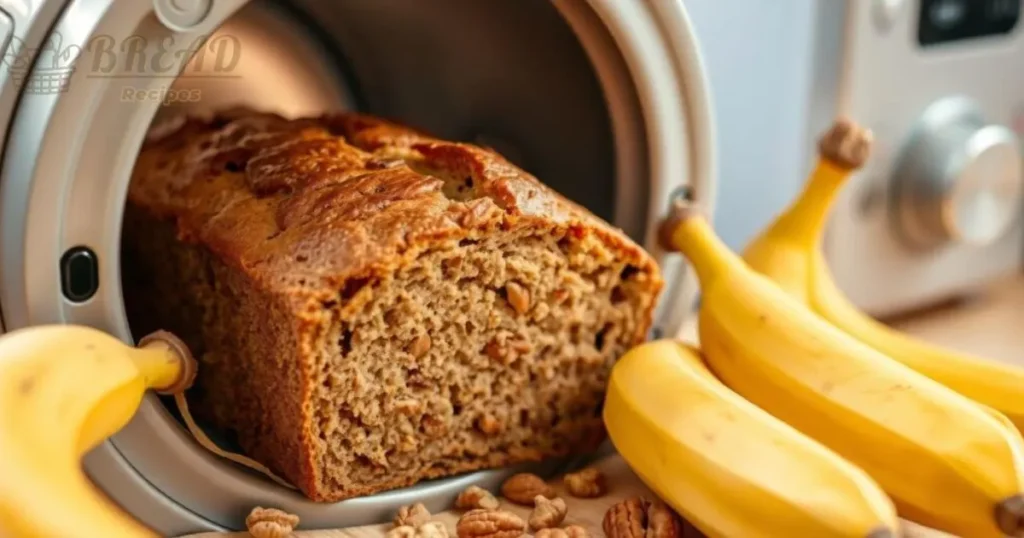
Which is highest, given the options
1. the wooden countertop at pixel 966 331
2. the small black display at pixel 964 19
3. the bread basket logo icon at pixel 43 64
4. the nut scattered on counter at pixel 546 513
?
the bread basket logo icon at pixel 43 64

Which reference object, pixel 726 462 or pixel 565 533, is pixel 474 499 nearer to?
pixel 565 533

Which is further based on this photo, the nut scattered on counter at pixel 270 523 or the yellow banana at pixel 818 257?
the yellow banana at pixel 818 257

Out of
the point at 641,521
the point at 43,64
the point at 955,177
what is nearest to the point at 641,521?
the point at 641,521

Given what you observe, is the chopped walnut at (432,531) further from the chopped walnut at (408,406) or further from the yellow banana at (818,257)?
the yellow banana at (818,257)

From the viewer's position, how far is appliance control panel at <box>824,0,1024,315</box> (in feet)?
3.92

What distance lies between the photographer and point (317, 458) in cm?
80

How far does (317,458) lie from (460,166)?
0.82 feet

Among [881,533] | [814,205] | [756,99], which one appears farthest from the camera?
[756,99]

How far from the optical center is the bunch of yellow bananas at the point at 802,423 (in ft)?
2.27

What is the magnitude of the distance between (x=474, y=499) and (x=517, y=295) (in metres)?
0.16

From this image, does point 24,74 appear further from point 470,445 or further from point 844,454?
point 844,454

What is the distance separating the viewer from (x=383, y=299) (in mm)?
781

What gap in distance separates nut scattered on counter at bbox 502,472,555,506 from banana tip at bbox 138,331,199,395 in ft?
0.83

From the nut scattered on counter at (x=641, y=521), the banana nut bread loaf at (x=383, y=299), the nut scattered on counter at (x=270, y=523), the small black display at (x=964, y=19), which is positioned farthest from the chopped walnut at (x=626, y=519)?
the small black display at (x=964, y=19)
